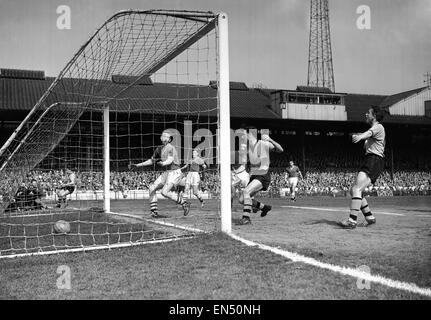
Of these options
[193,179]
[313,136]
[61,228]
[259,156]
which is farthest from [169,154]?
[313,136]

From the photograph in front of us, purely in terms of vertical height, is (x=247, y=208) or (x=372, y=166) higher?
(x=372, y=166)

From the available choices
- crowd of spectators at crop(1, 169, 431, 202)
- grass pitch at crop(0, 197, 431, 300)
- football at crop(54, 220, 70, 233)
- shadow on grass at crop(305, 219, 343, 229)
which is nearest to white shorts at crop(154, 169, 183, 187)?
football at crop(54, 220, 70, 233)

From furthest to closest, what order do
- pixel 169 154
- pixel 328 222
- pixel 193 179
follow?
pixel 193 179 → pixel 169 154 → pixel 328 222

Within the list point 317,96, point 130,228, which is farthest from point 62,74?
point 317,96

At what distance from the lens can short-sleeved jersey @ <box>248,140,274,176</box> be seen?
9500 mm

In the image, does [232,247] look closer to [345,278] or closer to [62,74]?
[345,278]

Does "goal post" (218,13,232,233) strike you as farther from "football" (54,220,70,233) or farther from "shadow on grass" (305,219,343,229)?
"football" (54,220,70,233)

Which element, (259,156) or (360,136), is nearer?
(360,136)

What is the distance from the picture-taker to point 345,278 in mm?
4391

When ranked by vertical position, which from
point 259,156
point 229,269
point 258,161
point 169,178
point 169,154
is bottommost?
point 229,269

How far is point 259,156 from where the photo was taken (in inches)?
376

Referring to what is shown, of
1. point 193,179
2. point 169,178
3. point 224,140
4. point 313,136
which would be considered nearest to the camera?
point 224,140

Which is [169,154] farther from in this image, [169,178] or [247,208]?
[247,208]
